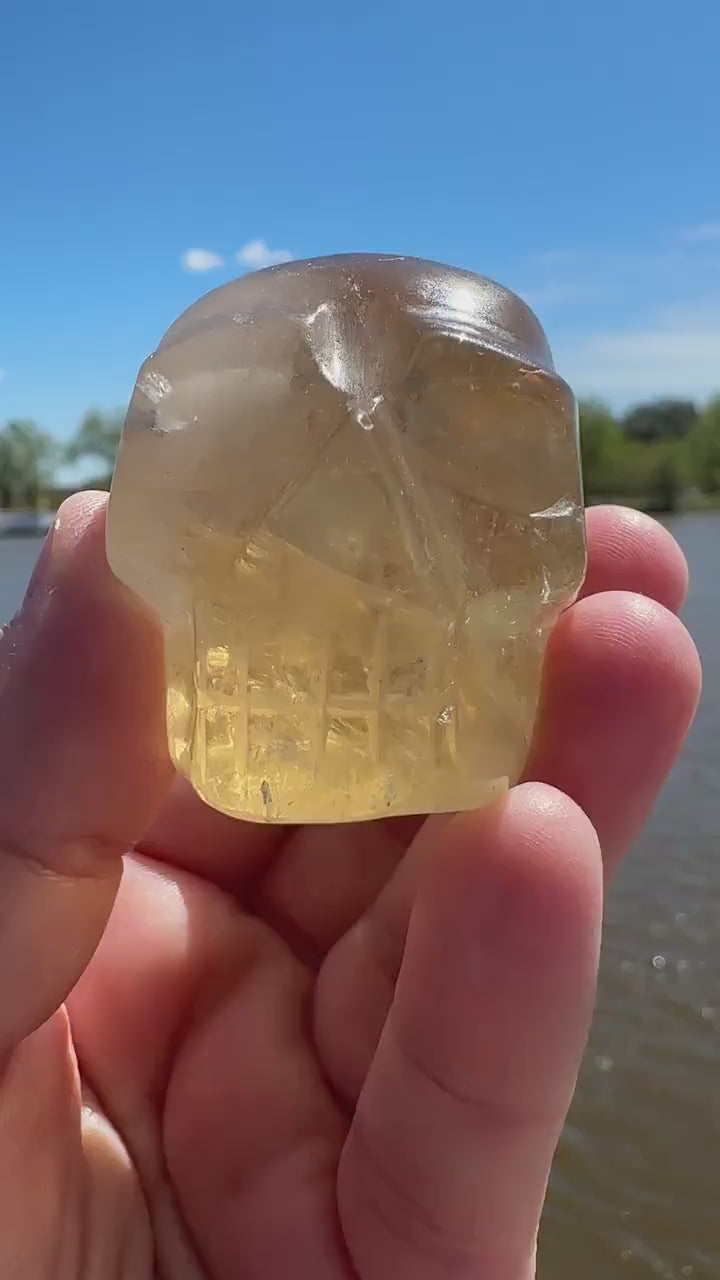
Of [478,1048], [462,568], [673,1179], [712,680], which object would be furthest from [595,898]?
[712,680]

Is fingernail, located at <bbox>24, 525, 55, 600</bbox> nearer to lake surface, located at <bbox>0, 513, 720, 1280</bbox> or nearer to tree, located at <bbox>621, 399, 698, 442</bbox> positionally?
lake surface, located at <bbox>0, 513, 720, 1280</bbox>

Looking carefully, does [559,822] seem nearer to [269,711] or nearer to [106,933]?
[269,711]

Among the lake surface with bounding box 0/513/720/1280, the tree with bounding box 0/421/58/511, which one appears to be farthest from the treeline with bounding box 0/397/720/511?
the lake surface with bounding box 0/513/720/1280

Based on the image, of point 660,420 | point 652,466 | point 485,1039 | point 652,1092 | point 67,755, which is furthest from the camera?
point 660,420

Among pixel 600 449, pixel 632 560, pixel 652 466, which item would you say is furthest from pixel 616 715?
pixel 600 449

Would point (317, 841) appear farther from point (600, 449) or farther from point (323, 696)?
point (600, 449)
